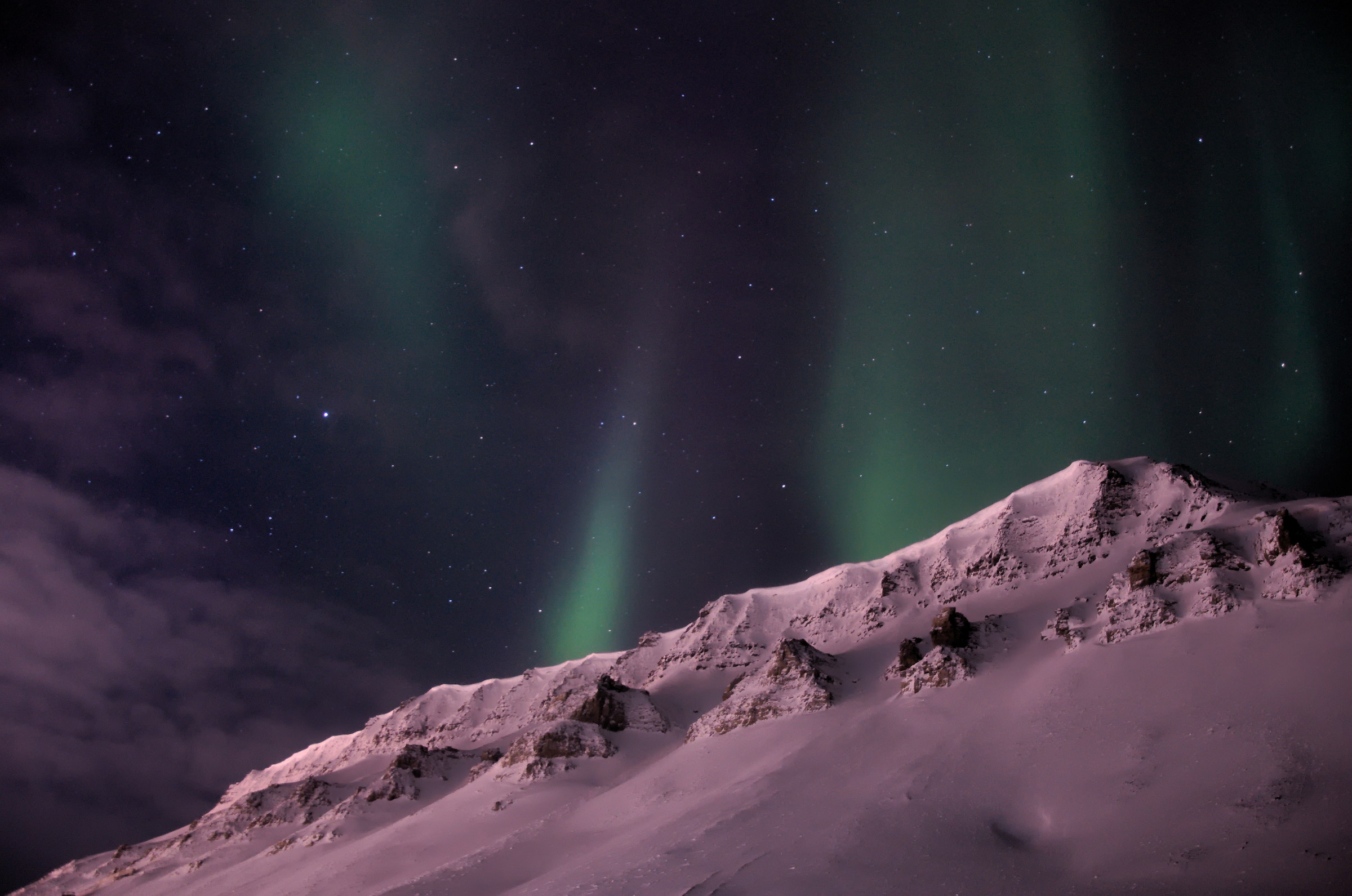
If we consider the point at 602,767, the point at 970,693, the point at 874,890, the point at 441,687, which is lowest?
the point at 874,890

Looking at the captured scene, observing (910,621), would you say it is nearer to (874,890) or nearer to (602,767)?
(602,767)

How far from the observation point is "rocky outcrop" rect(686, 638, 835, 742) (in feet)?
191

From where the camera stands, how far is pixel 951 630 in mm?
57656

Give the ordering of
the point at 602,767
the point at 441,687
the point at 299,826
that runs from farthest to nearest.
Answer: the point at 441,687, the point at 299,826, the point at 602,767

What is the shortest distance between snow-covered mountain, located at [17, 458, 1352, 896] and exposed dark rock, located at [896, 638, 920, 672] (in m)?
1.97

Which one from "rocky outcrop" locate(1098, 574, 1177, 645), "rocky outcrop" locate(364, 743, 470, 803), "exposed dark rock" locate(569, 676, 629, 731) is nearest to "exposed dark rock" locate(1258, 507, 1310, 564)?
"rocky outcrop" locate(1098, 574, 1177, 645)

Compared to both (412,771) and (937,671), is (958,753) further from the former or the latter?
(412,771)

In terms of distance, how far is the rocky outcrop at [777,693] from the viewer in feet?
191

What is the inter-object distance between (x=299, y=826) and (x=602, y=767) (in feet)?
144

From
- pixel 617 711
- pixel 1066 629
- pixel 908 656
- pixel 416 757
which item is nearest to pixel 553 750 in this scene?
pixel 617 711

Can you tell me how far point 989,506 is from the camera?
87.1 metres

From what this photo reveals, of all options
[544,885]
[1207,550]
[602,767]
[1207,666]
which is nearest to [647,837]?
[544,885]

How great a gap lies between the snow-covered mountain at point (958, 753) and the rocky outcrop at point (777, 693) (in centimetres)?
30

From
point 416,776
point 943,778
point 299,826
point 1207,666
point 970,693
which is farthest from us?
point 299,826
